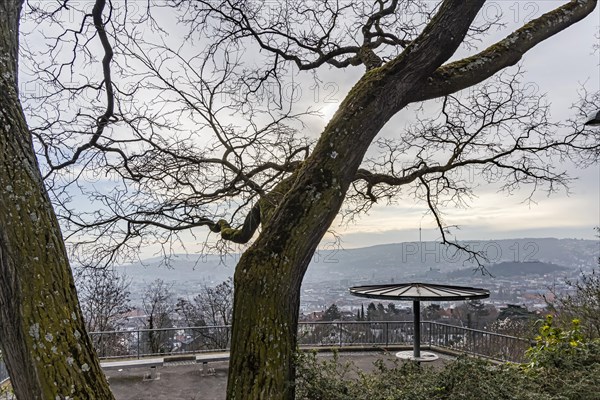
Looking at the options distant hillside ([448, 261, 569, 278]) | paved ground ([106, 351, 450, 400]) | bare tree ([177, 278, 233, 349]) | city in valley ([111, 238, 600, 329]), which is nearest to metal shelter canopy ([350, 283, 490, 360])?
city in valley ([111, 238, 600, 329])

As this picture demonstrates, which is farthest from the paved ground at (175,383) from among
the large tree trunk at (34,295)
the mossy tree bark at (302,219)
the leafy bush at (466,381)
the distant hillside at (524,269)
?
the large tree trunk at (34,295)

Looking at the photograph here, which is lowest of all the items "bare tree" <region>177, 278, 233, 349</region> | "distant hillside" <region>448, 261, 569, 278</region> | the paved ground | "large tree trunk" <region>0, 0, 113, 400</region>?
the paved ground

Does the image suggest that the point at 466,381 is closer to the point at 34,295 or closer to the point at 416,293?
the point at 416,293

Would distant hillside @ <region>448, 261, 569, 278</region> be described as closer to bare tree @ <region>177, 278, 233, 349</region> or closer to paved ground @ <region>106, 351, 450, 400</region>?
paved ground @ <region>106, 351, 450, 400</region>

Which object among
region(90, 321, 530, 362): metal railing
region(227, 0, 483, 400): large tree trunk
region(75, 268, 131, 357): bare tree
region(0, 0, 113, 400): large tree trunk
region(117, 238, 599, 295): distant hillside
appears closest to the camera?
region(0, 0, 113, 400): large tree trunk

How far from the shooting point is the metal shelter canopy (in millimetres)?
5773

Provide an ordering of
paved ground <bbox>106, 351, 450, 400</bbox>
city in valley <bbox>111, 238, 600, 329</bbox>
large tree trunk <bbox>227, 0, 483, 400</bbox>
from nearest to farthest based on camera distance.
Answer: large tree trunk <bbox>227, 0, 483, 400</bbox> < city in valley <bbox>111, 238, 600, 329</bbox> < paved ground <bbox>106, 351, 450, 400</bbox>

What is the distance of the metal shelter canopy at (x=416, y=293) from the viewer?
5.77m

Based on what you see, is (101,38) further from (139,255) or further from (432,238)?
(432,238)

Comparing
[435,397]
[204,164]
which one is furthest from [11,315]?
[435,397]

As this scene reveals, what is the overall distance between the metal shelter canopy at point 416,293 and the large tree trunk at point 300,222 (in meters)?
2.78

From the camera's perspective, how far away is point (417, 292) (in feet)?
20.1

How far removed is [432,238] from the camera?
20.9 ft

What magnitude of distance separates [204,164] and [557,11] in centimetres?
393
